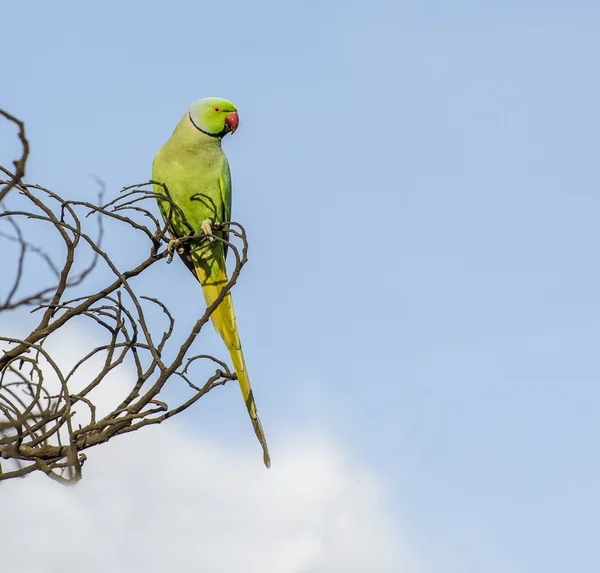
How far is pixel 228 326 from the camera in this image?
10.4 ft

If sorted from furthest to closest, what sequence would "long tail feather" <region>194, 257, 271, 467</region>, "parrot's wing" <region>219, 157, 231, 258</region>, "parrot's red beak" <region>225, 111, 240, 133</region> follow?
"parrot's red beak" <region>225, 111, 240, 133</region> < "parrot's wing" <region>219, 157, 231, 258</region> < "long tail feather" <region>194, 257, 271, 467</region>

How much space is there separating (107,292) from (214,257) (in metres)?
1.79

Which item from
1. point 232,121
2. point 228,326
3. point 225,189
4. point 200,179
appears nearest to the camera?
point 228,326

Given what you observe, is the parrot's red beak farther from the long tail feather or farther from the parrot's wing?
the long tail feather

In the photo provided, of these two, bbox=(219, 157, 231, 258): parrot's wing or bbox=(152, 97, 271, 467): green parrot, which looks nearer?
bbox=(152, 97, 271, 467): green parrot

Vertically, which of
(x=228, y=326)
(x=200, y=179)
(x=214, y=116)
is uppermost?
(x=214, y=116)

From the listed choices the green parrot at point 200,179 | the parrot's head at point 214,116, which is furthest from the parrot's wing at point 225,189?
the parrot's head at point 214,116

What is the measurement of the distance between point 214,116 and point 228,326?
123 cm

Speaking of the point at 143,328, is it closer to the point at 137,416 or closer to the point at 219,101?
the point at 137,416

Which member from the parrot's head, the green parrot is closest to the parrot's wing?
the green parrot

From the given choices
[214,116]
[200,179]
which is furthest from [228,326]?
[214,116]

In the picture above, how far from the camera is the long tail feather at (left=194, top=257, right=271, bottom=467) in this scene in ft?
7.93

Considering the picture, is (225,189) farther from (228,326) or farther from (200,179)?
(228,326)

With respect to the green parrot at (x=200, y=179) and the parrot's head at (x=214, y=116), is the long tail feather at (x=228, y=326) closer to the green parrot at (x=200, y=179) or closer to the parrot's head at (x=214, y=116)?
the green parrot at (x=200, y=179)
